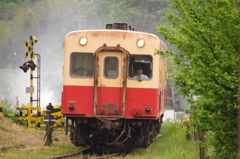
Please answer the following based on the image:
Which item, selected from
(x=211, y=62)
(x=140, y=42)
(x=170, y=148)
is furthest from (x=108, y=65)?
(x=211, y=62)

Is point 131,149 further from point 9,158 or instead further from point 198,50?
point 198,50

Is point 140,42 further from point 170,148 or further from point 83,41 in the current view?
point 170,148

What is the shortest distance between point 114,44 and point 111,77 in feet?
2.75

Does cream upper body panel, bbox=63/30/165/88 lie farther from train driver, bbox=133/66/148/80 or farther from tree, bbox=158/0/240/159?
tree, bbox=158/0/240/159

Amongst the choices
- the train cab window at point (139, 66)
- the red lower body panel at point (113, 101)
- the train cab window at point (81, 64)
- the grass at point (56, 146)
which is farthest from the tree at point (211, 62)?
the train cab window at point (81, 64)

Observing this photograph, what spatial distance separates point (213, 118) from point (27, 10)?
46.6 m

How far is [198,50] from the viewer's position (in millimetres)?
8078

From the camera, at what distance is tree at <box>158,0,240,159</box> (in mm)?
7754

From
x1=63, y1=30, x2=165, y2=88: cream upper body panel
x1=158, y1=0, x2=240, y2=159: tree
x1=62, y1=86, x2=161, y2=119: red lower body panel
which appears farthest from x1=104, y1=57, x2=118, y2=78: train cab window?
x1=158, y1=0, x2=240, y2=159: tree

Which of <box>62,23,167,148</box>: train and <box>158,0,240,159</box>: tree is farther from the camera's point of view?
<box>62,23,167,148</box>: train

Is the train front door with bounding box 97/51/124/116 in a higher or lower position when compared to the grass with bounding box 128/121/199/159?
higher

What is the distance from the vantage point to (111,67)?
1254 centimetres

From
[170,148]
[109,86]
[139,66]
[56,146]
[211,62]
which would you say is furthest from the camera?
[56,146]

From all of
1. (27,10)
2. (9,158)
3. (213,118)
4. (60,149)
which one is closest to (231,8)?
(213,118)
